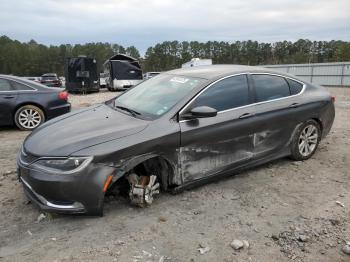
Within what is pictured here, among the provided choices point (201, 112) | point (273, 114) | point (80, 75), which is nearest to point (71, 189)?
point (201, 112)

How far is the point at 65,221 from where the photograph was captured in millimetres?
3756

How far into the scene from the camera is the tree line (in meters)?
92.5

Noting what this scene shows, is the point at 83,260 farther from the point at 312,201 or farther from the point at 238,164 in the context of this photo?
the point at 312,201

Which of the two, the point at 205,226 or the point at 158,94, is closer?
the point at 205,226

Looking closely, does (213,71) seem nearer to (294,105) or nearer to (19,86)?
(294,105)

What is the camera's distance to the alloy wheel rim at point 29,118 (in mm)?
8426

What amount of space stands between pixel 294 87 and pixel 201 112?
2140mm

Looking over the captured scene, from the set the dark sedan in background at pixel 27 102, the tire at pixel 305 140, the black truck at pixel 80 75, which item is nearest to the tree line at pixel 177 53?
the black truck at pixel 80 75

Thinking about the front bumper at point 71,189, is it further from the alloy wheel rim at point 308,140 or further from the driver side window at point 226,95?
the alloy wheel rim at point 308,140

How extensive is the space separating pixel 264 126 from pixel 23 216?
323 cm

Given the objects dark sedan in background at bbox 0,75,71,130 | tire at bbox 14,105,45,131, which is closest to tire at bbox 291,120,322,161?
dark sedan in background at bbox 0,75,71,130

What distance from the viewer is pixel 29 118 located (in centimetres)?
850

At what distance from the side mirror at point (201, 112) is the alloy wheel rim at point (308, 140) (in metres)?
2.01

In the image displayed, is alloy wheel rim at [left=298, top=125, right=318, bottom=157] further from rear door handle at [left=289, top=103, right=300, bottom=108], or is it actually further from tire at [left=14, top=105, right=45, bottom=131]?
tire at [left=14, top=105, right=45, bottom=131]
